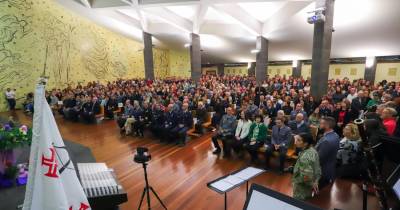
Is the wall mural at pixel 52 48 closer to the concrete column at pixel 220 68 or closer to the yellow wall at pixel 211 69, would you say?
the concrete column at pixel 220 68

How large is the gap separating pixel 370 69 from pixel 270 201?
18.0 meters

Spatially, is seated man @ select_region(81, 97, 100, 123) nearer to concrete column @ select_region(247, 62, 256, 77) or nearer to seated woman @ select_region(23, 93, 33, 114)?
seated woman @ select_region(23, 93, 33, 114)

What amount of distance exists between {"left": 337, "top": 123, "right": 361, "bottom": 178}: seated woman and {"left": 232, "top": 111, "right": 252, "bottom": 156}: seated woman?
201cm

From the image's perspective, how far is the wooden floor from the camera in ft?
12.4

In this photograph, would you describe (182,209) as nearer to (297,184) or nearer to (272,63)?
(297,184)

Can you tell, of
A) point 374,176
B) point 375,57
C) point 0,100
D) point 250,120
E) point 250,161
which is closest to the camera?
point 374,176

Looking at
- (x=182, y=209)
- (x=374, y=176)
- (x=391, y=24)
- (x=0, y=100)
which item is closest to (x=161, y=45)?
(x=0, y=100)

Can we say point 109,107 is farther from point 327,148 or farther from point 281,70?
point 281,70

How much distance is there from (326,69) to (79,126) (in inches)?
395

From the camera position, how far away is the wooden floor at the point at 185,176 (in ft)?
12.4

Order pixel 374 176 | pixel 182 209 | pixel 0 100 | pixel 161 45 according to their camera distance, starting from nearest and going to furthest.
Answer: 1. pixel 374 176
2. pixel 182 209
3. pixel 0 100
4. pixel 161 45

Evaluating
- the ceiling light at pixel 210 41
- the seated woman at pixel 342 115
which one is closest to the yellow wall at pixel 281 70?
the ceiling light at pixel 210 41

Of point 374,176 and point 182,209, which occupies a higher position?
point 374,176

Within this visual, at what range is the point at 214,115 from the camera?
7934mm
